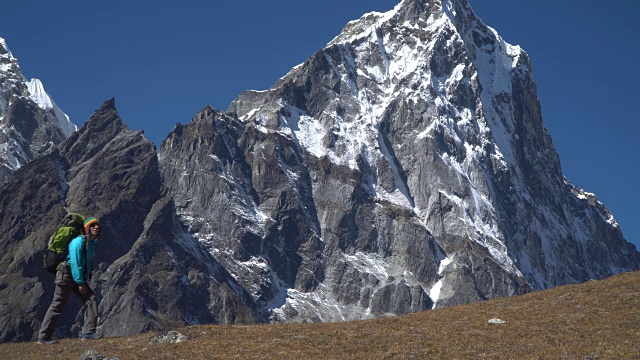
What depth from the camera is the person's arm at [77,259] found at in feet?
111

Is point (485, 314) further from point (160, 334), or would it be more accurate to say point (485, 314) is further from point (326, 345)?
point (160, 334)

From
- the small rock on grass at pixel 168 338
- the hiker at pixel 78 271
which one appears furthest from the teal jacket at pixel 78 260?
the small rock on grass at pixel 168 338

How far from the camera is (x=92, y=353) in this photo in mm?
35219

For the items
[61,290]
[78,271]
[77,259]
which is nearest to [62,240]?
[77,259]

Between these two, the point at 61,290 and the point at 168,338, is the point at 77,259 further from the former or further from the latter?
the point at 168,338

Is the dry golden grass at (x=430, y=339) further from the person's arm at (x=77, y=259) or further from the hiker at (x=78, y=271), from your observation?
the person's arm at (x=77, y=259)

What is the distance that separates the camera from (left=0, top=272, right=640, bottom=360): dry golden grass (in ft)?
121

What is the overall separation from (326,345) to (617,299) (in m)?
17.7

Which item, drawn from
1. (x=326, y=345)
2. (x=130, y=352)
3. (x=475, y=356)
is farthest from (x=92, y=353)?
(x=475, y=356)

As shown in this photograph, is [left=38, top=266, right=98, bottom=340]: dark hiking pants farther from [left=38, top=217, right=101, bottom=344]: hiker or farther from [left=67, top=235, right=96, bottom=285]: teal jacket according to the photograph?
[left=67, top=235, right=96, bottom=285]: teal jacket

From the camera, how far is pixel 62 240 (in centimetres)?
3434

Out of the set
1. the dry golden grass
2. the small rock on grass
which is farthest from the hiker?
the small rock on grass

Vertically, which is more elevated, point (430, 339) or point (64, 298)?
point (430, 339)

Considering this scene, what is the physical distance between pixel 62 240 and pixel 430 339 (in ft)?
54.6
